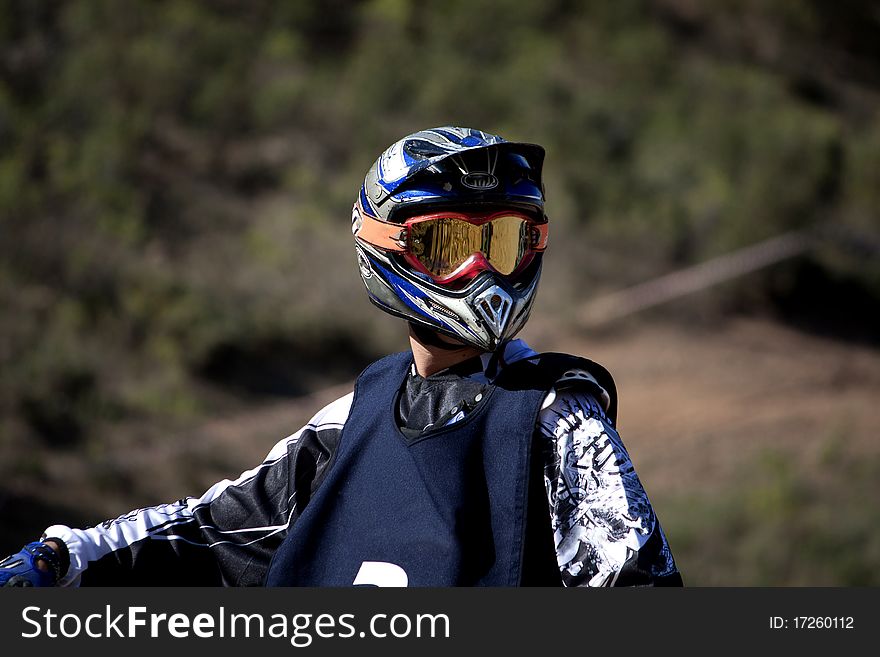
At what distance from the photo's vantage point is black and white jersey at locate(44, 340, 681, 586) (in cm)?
223

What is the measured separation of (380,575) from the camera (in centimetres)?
251

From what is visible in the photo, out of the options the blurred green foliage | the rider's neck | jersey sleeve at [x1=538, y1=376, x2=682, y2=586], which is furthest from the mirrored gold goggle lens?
the blurred green foliage

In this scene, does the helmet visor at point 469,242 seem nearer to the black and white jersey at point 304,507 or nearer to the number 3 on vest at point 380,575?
the black and white jersey at point 304,507

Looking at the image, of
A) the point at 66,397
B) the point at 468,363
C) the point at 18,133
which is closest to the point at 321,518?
the point at 468,363

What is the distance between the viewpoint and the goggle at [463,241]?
2.66 metres

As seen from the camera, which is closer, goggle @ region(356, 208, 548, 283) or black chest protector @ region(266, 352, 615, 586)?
black chest protector @ region(266, 352, 615, 586)

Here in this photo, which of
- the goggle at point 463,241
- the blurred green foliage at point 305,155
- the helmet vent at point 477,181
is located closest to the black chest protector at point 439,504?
the goggle at point 463,241

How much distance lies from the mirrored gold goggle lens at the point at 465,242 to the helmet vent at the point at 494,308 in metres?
0.09

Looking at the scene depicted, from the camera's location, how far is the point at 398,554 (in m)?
2.49

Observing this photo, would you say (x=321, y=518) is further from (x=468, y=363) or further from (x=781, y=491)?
(x=781, y=491)

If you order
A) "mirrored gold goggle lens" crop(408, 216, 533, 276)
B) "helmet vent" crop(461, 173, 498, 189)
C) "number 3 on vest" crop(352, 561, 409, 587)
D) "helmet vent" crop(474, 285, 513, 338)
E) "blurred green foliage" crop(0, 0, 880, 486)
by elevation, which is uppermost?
"blurred green foliage" crop(0, 0, 880, 486)

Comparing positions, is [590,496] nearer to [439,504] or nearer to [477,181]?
[439,504]

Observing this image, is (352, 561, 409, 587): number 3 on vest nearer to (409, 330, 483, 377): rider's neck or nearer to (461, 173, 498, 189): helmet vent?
(409, 330, 483, 377): rider's neck

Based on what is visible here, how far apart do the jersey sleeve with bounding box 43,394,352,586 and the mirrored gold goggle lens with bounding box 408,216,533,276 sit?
0.50 m
